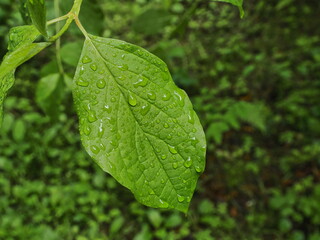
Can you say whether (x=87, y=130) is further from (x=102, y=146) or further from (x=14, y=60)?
(x=14, y=60)

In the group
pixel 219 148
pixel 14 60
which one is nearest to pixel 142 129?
pixel 14 60

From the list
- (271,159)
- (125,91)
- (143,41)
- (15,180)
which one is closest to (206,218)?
(271,159)

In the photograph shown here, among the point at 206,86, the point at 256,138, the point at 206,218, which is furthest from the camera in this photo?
the point at 206,86

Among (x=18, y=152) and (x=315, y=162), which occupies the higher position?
(x=18, y=152)

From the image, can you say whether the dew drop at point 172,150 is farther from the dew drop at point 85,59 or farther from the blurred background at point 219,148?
the blurred background at point 219,148

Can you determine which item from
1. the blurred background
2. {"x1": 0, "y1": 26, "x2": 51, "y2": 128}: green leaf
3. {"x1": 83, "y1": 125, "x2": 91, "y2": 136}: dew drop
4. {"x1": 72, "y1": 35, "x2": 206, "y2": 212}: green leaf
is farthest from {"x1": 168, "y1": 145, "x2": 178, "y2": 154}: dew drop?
the blurred background

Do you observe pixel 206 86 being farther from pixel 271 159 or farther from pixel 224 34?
pixel 271 159
